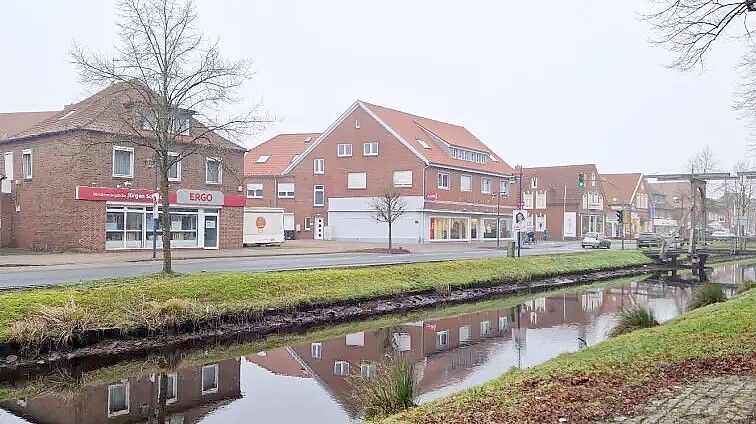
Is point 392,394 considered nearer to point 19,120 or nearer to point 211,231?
point 211,231

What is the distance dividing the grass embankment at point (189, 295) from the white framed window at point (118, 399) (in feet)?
8.62

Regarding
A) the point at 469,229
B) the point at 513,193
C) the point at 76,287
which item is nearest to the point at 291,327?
the point at 76,287

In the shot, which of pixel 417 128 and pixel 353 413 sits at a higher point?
pixel 417 128

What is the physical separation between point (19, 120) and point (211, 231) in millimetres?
46112

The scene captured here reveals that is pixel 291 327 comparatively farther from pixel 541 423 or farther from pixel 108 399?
pixel 541 423

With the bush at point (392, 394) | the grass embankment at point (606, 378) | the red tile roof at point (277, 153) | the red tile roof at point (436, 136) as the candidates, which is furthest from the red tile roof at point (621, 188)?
the bush at point (392, 394)

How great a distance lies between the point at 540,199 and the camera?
88.3 m

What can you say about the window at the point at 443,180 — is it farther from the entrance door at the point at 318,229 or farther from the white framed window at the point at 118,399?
the white framed window at the point at 118,399

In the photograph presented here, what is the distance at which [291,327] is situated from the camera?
18578mm

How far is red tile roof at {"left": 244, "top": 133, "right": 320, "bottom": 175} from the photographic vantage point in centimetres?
6750

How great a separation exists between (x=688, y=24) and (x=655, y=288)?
69.9 ft

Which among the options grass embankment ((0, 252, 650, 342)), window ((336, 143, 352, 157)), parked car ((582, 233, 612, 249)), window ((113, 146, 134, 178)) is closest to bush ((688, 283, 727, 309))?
grass embankment ((0, 252, 650, 342))

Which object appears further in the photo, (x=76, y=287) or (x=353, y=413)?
(x=76, y=287)

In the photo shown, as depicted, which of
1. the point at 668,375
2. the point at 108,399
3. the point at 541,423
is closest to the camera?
the point at 541,423
